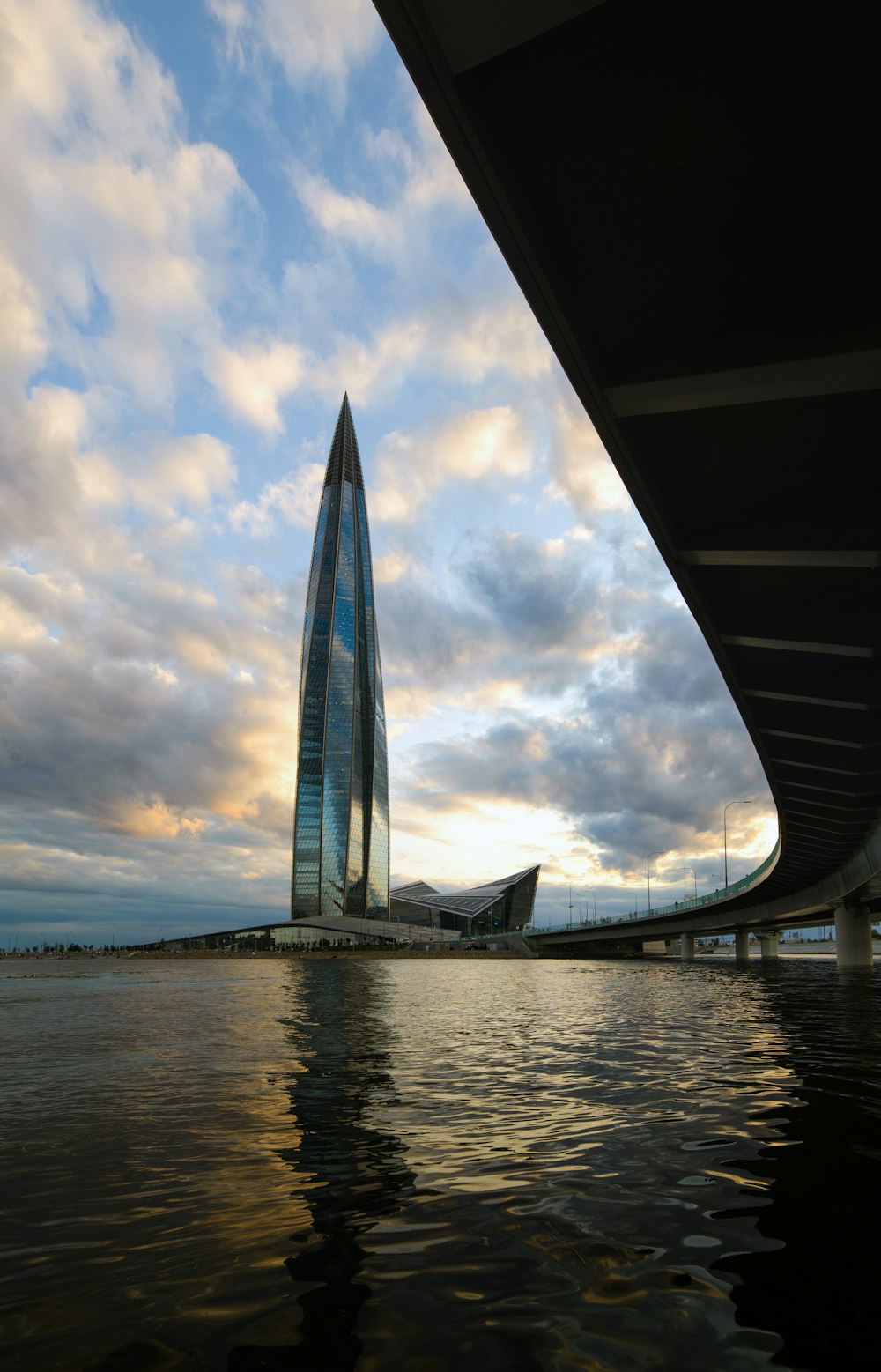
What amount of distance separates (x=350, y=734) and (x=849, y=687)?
167 meters

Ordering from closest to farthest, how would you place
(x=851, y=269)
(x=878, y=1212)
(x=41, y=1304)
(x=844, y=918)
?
1. (x=41, y=1304)
2. (x=878, y=1212)
3. (x=851, y=269)
4. (x=844, y=918)

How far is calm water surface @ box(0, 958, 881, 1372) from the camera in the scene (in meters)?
4.87

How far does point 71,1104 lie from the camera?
12969 mm

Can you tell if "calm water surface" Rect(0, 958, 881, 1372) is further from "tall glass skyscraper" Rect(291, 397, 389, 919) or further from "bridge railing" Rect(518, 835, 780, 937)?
"tall glass skyscraper" Rect(291, 397, 389, 919)

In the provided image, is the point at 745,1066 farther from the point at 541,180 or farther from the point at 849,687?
the point at 541,180

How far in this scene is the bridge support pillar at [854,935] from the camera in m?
74.4

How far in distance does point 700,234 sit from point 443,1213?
1012 centimetres

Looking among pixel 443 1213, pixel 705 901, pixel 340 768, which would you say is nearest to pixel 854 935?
pixel 705 901

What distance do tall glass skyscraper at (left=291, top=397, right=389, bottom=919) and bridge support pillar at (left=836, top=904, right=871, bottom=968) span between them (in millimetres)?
121808

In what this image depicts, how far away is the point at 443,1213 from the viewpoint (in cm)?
718

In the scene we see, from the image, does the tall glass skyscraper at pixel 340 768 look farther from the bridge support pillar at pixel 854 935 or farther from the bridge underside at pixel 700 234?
the bridge underside at pixel 700 234

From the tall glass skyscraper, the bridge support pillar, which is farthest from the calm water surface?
the tall glass skyscraper

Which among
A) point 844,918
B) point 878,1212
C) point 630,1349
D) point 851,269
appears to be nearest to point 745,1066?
point 878,1212

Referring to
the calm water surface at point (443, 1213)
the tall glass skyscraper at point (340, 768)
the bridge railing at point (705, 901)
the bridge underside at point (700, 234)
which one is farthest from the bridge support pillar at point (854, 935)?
the tall glass skyscraper at point (340, 768)
